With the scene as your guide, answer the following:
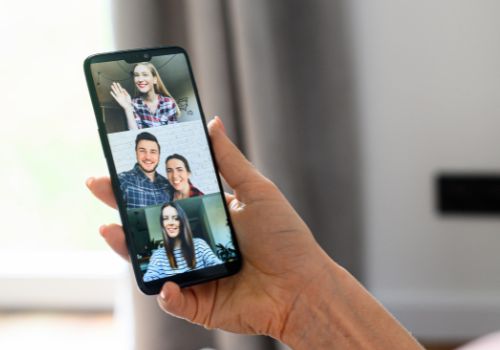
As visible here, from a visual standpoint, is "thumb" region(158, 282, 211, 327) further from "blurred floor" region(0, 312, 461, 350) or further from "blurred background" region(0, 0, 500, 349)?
"blurred floor" region(0, 312, 461, 350)

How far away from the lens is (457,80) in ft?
6.15

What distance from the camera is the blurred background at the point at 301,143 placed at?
1717mm

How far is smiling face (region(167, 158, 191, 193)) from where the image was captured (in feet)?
3.35

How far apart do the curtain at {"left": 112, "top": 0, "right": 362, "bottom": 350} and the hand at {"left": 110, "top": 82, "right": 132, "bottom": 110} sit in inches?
26.2

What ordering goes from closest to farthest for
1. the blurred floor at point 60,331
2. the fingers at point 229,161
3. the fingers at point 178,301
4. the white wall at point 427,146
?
the fingers at point 178,301
the fingers at point 229,161
the white wall at point 427,146
the blurred floor at point 60,331

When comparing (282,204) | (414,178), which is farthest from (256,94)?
(282,204)

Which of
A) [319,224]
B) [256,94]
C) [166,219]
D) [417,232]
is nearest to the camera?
[166,219]

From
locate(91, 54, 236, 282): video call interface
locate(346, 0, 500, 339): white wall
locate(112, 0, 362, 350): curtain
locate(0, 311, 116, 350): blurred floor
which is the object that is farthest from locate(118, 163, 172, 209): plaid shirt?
locate(0, 311, 116, 350): blurred floor

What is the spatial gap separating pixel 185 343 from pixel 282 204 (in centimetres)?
83

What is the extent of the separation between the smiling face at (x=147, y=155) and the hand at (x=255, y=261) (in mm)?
55

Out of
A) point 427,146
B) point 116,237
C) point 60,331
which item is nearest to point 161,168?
point 116,237

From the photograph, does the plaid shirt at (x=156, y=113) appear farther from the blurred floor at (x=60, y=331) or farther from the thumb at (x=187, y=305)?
the blurred floor at (x=60, y=331)

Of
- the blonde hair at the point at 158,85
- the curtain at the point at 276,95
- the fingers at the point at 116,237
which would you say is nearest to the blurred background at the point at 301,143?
the curtain at the point at 276,95

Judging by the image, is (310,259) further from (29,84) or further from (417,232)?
(29,84)
